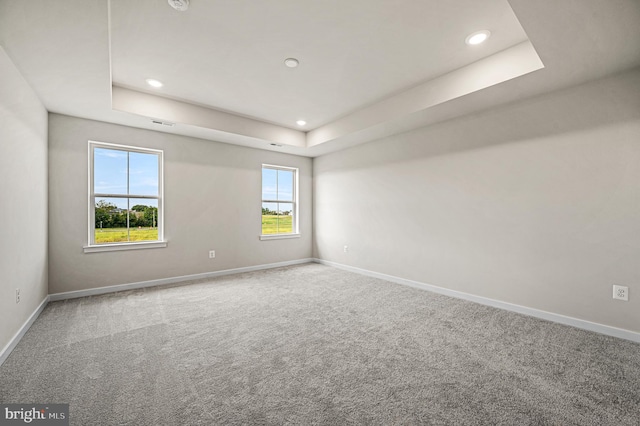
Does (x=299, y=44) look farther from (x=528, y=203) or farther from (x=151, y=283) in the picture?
(x=151, y=283)

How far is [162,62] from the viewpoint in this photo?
283 cm

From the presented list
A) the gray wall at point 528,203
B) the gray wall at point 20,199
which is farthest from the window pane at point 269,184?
the gray wall at point 20,199

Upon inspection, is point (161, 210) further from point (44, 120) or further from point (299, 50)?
Result: point (299, 50)

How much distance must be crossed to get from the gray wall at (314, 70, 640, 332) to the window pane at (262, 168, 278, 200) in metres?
2.14

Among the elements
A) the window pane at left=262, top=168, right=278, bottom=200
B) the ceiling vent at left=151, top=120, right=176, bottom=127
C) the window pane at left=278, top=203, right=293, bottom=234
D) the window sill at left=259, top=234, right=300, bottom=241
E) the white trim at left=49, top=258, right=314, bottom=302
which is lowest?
the white trim at left=49, top=258, right=314, bottom=302

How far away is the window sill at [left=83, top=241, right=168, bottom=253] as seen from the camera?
370 cm

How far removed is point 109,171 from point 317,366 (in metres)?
4.01

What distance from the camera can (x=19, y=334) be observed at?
2.38m

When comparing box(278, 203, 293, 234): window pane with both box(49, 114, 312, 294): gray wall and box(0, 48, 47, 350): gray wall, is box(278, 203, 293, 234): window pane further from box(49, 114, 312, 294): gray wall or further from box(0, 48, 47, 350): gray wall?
box(0, 48, 47, 350): gray wall

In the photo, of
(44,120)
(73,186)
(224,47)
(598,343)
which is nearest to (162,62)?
(224,47)

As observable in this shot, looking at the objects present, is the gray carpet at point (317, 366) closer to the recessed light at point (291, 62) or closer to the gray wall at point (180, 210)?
the gray wall at point (180, 210)

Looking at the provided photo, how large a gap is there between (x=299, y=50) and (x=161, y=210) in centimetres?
326

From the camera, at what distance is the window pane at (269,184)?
217 inches

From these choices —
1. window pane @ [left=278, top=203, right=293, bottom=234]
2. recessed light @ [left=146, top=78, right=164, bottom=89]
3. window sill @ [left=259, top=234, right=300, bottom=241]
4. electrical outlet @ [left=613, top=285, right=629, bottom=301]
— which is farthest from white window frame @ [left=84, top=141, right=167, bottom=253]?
electrical outlet @ [left=613, top=285, right=629, bottom=301]
